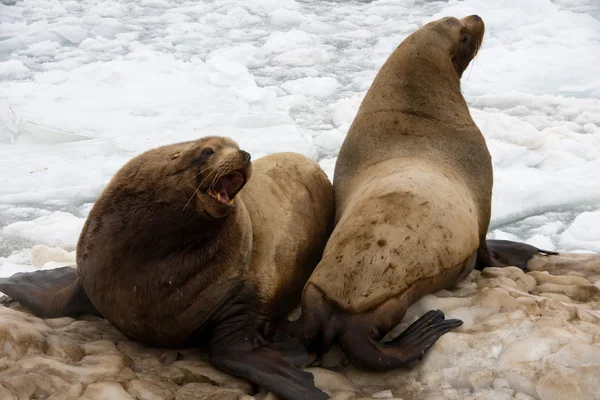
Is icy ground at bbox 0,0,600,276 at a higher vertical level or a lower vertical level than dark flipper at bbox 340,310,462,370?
lower

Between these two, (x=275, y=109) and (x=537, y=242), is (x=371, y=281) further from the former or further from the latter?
(x=275, y=109)

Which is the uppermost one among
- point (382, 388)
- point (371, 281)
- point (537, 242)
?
point (371, 281)

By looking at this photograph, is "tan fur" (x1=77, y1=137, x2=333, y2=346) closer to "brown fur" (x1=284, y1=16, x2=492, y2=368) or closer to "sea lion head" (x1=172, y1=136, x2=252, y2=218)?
"sea lion head" (x1=172, y1=136, x2=252, y2=218)

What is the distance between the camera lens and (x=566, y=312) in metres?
3.59

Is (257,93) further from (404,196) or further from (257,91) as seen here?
(404,196)

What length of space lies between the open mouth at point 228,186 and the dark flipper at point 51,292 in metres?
0.91

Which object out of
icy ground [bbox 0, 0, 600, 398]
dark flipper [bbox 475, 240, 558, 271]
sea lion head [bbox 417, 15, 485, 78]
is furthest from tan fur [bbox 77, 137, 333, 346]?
sea lion head [bbox 417, 15, 485, 78]

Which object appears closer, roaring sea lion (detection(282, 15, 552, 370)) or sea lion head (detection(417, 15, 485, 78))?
roaring sea lion (detection(282, 15, 552, 370))

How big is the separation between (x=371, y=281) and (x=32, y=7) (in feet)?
41.6

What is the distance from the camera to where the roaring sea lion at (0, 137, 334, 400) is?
339 centimetres

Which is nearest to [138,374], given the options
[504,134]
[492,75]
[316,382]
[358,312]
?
[316,382]

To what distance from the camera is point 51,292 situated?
4031mm

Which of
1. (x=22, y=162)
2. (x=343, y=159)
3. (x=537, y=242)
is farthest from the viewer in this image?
(x=22, y=162)

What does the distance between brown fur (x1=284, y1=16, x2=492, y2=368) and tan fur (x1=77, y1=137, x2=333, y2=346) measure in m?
0.45
